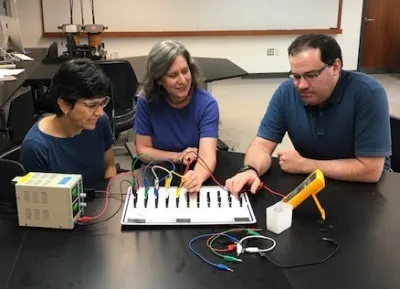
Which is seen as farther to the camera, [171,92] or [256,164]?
[171,92]

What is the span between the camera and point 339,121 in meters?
1.75

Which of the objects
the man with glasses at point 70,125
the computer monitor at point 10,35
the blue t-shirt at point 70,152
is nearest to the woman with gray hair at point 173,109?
the blue t-shirt at point 70,152

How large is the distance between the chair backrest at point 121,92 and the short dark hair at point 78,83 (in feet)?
4.99

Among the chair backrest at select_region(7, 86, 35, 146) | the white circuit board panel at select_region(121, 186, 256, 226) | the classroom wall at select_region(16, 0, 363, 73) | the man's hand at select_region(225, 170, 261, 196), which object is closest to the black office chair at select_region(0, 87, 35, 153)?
the chair backrest at select_region(7, 86, 35, 146)

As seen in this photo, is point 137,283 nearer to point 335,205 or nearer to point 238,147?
point 335,205

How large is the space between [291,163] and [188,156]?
→ 41 centimetres

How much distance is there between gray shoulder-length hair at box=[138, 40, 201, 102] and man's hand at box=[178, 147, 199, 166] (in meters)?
0.28

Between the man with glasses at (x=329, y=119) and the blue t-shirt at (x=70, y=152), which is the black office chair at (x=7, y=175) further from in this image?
the man with glasses at (x=329, y=119)

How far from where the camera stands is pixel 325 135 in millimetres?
1779

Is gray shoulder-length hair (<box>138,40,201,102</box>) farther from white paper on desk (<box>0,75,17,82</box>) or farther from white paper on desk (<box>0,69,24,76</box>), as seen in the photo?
white paper on desk (<box>0,69,24,76</box>)

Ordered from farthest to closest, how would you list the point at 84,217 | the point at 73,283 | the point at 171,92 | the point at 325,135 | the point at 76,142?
the point at 171,92 → the point at 325,135 → the point at 76,142 → the point at 84,217 → the point at 73,283

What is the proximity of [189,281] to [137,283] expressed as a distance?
12 cm

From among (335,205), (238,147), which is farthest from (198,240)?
(238,147)

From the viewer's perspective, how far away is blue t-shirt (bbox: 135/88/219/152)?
6.42 feet
